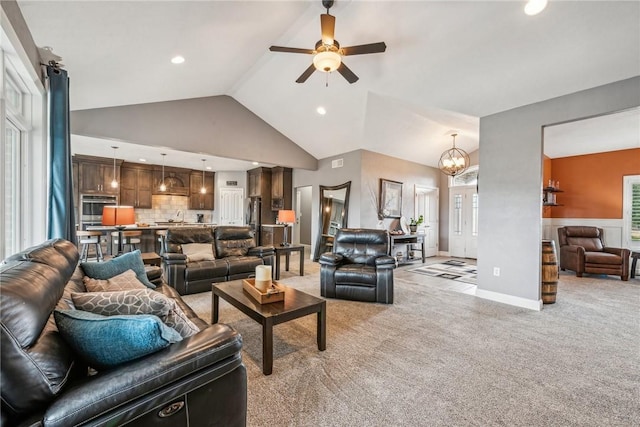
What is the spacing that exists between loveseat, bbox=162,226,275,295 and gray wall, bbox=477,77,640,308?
3503 millimetres

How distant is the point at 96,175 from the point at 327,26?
7454 millimetres

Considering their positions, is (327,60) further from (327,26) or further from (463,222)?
(463,222)

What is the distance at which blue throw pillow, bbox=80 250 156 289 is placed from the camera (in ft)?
7.79

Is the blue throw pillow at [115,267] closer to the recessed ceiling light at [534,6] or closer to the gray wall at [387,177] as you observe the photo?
the recessed ceiling light at [534,6]

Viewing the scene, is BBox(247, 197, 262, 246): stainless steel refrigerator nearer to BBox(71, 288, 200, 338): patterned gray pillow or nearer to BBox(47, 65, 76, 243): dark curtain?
BBox(47, 65, 76, 243): dark curtain

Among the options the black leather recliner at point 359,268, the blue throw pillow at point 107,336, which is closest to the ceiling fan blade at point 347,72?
the black leather recliner at point 359,268

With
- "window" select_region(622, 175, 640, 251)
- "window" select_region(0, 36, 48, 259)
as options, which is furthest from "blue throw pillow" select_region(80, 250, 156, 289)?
"window" select_region(622, 175, 640, 251)

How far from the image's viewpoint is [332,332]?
9.37ft

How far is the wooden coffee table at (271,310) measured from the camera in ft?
6.97

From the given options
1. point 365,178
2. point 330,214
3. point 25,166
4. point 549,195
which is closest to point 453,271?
point 365,178

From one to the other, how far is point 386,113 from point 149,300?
16.4 feet

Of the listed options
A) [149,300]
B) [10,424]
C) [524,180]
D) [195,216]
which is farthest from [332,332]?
[195,216]

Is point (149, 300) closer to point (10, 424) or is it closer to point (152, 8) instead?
point (10, 424)

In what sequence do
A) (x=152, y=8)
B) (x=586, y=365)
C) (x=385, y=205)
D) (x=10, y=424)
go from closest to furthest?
(x=10, y=424)
(x=586, y=365)
(x=152, y=8)
(x=385, y=205)
